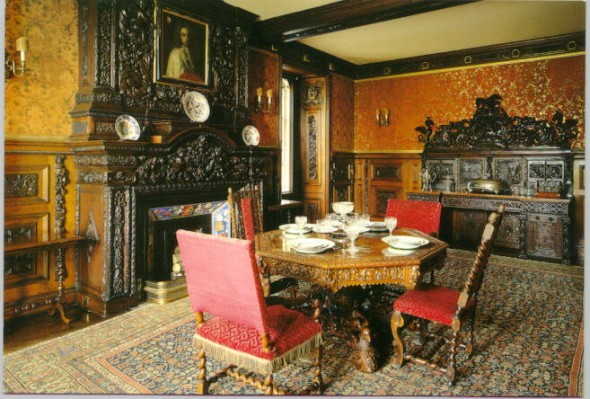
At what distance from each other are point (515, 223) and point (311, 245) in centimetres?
438

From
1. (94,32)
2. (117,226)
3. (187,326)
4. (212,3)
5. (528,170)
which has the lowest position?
(187,326)

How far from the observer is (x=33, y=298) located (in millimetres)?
3348

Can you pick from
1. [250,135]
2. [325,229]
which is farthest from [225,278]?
[250,135]

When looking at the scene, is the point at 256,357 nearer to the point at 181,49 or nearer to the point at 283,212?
the point at 181,49

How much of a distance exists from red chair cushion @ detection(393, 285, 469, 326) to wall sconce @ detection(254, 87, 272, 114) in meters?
3.50

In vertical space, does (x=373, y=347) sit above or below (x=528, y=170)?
below

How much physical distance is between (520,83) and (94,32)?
5.72m

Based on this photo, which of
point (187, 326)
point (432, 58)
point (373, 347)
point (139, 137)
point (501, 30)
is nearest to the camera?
point (373, 347)

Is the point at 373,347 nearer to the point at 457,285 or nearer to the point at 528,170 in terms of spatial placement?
the point at 457,285

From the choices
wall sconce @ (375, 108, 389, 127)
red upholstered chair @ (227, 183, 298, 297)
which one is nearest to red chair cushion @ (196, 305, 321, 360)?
red upholstered chair @ (227, 183, 298, 297)

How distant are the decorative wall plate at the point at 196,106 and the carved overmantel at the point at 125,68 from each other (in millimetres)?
59

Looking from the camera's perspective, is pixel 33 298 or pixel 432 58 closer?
pixel 33 298

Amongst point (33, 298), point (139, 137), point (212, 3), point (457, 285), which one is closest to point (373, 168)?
point (457, 285)

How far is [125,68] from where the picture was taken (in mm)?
A: 3654
